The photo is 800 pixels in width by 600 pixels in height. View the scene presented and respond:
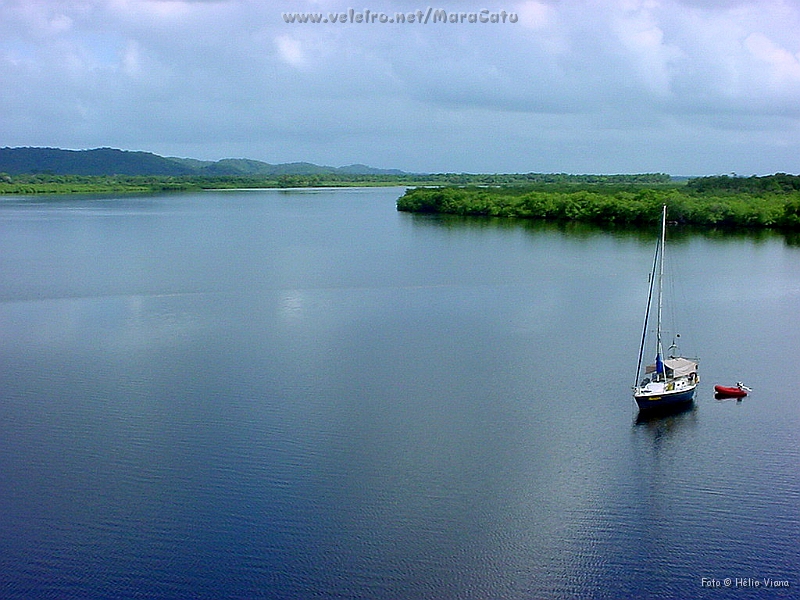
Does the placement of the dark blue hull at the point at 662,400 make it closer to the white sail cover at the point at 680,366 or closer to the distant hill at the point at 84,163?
the white sail cover at the point at 680,366

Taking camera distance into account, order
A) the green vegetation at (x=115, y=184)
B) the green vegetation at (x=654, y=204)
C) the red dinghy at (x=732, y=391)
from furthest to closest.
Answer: the green vegetation at (x=115, y=184) → the green vegetation at (x=654, y=204) → the red dinghy at (x=732, y=391)

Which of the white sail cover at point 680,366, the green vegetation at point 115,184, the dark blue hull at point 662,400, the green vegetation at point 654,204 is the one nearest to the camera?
the dark blue hull at point 662,400

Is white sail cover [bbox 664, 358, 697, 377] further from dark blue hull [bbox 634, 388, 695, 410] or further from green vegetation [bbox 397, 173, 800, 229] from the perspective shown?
green vegetation [bbox 397, 173, 800, 229]

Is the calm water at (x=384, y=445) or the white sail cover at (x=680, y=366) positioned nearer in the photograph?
the calm water at (x=384, y=445)

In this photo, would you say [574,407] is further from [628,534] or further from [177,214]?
[177,214]

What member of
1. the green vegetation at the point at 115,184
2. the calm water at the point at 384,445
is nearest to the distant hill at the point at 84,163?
the green vegetation at the point at 115,184

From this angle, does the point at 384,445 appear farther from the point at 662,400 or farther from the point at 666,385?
the point at 666,385

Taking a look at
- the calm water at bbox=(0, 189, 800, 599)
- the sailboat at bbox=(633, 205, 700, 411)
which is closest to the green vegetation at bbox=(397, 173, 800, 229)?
the calm water at bbox=(0, 189, 800, 599)
